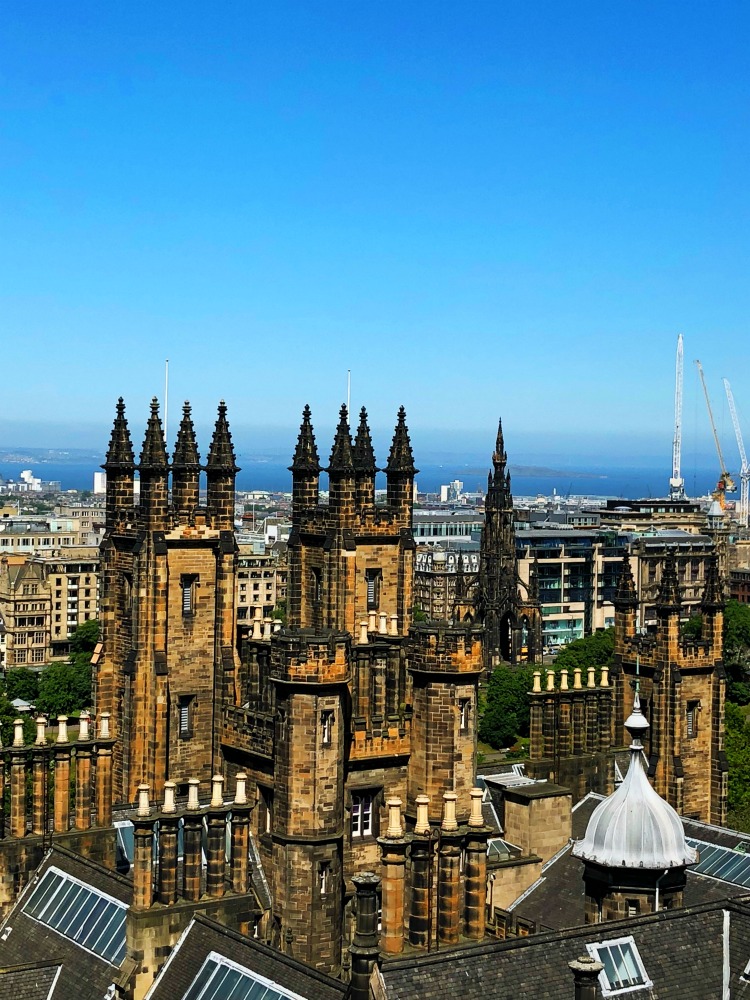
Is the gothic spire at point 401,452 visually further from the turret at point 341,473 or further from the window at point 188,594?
the window at point 188,594

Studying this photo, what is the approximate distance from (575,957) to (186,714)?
24561 millimetres

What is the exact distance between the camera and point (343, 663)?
5247 cm

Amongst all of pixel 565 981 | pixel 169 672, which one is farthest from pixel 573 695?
pixel 565 981

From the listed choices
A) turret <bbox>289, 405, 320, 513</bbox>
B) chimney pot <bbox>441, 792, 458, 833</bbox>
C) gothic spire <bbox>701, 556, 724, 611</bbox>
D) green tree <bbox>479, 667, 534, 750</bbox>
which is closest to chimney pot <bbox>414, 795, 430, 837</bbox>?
chimney pot <bbox>441, 792, 458, 833</bbox>

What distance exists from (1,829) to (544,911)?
813 inches

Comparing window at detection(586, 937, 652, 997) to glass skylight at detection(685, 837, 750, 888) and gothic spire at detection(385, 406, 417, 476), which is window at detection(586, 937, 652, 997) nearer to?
glass skylight at detection(685, 837, 750, 888)

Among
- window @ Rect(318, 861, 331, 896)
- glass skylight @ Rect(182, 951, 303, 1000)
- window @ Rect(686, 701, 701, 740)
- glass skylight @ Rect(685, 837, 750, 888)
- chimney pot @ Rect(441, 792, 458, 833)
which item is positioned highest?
chimney pot @ Rect(441, 792, 458, 833)

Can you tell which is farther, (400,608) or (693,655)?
(693,655)

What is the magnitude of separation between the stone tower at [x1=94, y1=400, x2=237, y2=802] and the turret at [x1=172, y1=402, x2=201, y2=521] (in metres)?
0.04

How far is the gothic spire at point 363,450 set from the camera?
65.5 metres

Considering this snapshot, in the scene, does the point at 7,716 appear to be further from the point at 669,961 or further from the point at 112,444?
the point at 669,961

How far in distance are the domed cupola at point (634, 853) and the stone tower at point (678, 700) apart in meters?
27.6

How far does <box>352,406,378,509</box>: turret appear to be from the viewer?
6450cm

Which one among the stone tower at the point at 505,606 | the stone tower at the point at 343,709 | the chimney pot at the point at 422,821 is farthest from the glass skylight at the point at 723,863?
the stone tower at the point at 505,606
